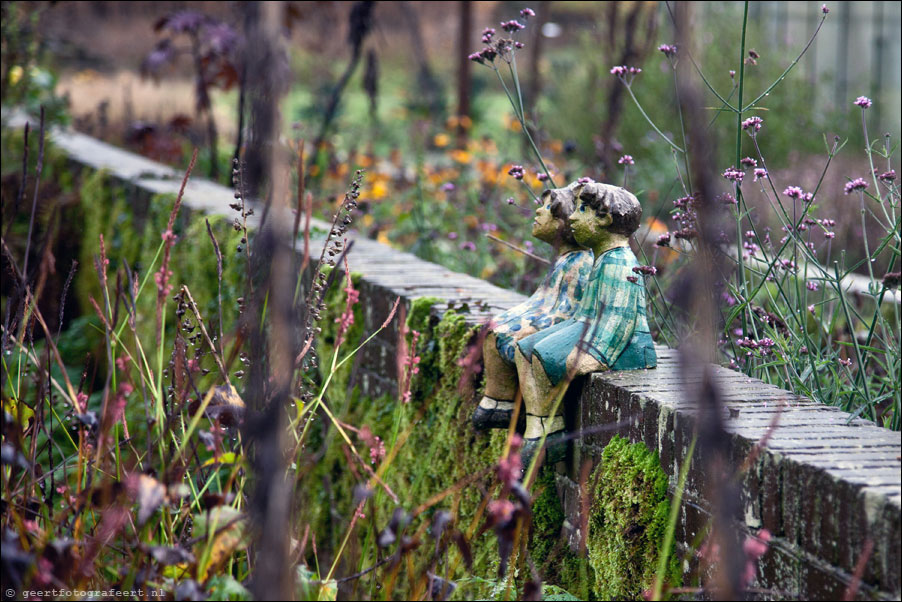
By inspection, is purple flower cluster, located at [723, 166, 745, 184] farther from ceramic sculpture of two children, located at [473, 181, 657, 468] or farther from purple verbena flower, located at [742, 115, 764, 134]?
ceramic sculpture of two children, located at [473, 181, 657, 468]

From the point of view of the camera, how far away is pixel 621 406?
8.67 feet

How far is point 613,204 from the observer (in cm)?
273

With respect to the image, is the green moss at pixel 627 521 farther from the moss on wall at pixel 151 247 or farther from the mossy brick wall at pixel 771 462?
the moss on wall at pixel 151 247

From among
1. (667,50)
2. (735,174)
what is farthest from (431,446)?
(667,50)

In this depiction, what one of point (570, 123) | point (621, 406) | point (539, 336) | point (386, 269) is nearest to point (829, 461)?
point (621, 406)

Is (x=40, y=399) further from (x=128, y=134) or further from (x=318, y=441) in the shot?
(x=128, y=134)

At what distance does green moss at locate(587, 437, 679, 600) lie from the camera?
98.3 inches

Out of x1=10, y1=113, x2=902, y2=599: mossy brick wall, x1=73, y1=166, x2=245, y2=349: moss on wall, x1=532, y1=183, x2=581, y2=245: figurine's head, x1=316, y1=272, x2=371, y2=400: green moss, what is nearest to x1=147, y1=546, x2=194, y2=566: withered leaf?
x1=10, y1=113, x2=902, y2=599: mossy brick wall

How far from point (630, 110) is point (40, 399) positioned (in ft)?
29.8

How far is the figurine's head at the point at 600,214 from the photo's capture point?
2723mm

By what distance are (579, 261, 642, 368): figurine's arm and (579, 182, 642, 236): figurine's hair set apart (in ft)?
0.38

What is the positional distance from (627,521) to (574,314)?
21.8 inches

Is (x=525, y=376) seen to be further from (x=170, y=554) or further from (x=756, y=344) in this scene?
(x=170, y=554)

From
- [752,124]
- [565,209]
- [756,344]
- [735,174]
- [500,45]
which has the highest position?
[500,45]
